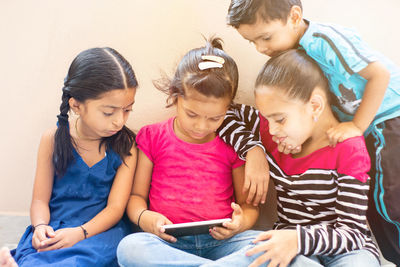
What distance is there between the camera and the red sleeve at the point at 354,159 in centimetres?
88

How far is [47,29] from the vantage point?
123 centimetres

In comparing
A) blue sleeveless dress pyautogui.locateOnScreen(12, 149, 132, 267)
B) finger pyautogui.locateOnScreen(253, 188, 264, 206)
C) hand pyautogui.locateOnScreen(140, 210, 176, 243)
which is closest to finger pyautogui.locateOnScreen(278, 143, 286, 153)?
finger pyautogui.locateOnScreen(253, 188, 264, 206)

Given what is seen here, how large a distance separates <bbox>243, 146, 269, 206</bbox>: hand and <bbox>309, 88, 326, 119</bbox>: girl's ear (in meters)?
0.20

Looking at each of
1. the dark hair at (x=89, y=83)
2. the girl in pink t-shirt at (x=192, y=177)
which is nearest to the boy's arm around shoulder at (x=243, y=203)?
the girl in pink t-shirt at (x=192, y=177)

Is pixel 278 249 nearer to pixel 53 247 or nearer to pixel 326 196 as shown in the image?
pixel 326 196

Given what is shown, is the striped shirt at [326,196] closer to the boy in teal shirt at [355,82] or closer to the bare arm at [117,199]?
the boy in teal shirt at [355,82]

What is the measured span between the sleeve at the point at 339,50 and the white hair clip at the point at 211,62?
0.72 feet

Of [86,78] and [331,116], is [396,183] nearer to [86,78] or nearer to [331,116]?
[331,116]

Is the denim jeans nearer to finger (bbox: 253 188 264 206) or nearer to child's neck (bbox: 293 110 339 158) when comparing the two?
finger (bbox: 253 188 264 206)

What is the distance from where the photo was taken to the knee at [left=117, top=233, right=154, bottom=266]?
889mm

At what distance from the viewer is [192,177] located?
3.54ft

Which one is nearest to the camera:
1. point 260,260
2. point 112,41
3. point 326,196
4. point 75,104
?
point 260,260

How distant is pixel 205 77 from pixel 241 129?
0.20m

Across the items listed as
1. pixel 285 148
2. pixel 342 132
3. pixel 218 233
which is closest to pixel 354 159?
pixel 342 132
